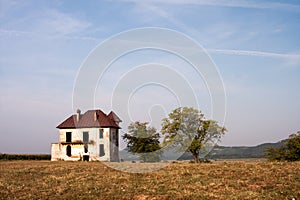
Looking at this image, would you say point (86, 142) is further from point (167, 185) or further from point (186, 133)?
point (167, 185)

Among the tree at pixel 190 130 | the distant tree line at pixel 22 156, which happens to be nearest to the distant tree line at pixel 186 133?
the tree at pixel 190 130

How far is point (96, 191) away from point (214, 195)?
5.51 m

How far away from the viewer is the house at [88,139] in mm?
62969

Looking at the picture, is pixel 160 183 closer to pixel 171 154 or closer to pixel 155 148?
pixel 171 154

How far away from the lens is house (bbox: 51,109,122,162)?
62969 mm

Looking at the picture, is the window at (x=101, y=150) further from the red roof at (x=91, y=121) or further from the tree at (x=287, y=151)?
the tree at (x=287, y=151)

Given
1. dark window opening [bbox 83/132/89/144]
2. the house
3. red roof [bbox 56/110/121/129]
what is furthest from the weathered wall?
red roof [bbox 56/110/121/129]

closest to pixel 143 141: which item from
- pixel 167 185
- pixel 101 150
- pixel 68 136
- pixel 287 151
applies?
pixel 101 150

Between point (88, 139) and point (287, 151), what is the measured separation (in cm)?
3304

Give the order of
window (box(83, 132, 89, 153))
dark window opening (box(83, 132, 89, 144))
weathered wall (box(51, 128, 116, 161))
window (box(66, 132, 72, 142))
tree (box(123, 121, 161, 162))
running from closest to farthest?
tree (box(123, 121, 161, 162)) → weathered wall (box(51, 128, 116, 161)) → window (box(83, 132, 89, 153)) → dark window opening (box(83, 132, 89, 144)) → window (box(66, 132, 72, 142))

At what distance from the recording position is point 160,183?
60.6ft

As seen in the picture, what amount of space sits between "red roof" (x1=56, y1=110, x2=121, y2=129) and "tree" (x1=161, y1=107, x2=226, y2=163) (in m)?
16.2

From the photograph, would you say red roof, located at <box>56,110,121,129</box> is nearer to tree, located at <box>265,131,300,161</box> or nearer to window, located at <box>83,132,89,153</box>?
window, located at <box>83,132,89,153</box>

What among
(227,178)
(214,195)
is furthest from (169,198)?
(227,178)
